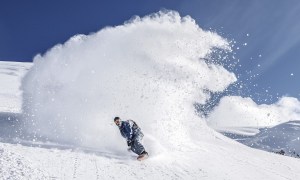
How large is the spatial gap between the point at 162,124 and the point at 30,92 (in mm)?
5791

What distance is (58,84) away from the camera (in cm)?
1717

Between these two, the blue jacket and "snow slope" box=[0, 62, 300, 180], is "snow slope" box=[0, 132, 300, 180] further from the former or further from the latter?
the blue jacket

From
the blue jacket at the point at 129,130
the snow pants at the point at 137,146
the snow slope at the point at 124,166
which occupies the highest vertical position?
the blue jacket at the point at 129,130

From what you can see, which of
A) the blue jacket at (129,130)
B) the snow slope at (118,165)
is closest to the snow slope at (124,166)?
the snow slope at (118,165)

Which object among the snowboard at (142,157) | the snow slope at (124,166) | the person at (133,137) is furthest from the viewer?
the person at (133,137)

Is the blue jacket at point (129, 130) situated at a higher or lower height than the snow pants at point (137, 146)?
higher

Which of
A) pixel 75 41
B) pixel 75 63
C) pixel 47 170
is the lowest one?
pixel 47 170

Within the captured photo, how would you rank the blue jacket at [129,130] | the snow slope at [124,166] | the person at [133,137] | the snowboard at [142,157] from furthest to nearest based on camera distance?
the blue jacket at [129,130]
the person at [133,137]
the snowboard at [142,157]
the snow slope at [124,166]

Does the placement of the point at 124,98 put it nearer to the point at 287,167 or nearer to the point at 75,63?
the point at 75,63

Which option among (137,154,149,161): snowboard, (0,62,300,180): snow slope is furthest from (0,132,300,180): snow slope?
(137,154,149,161): snowboard

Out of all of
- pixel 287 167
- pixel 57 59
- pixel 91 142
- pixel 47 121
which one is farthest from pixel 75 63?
pixel 287 167

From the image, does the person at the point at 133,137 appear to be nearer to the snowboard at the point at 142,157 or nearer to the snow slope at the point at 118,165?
the snowboard at the point at 142,157

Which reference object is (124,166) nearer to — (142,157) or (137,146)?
(142,157)

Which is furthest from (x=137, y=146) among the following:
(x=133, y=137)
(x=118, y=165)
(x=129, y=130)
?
(x=118, y=165)
